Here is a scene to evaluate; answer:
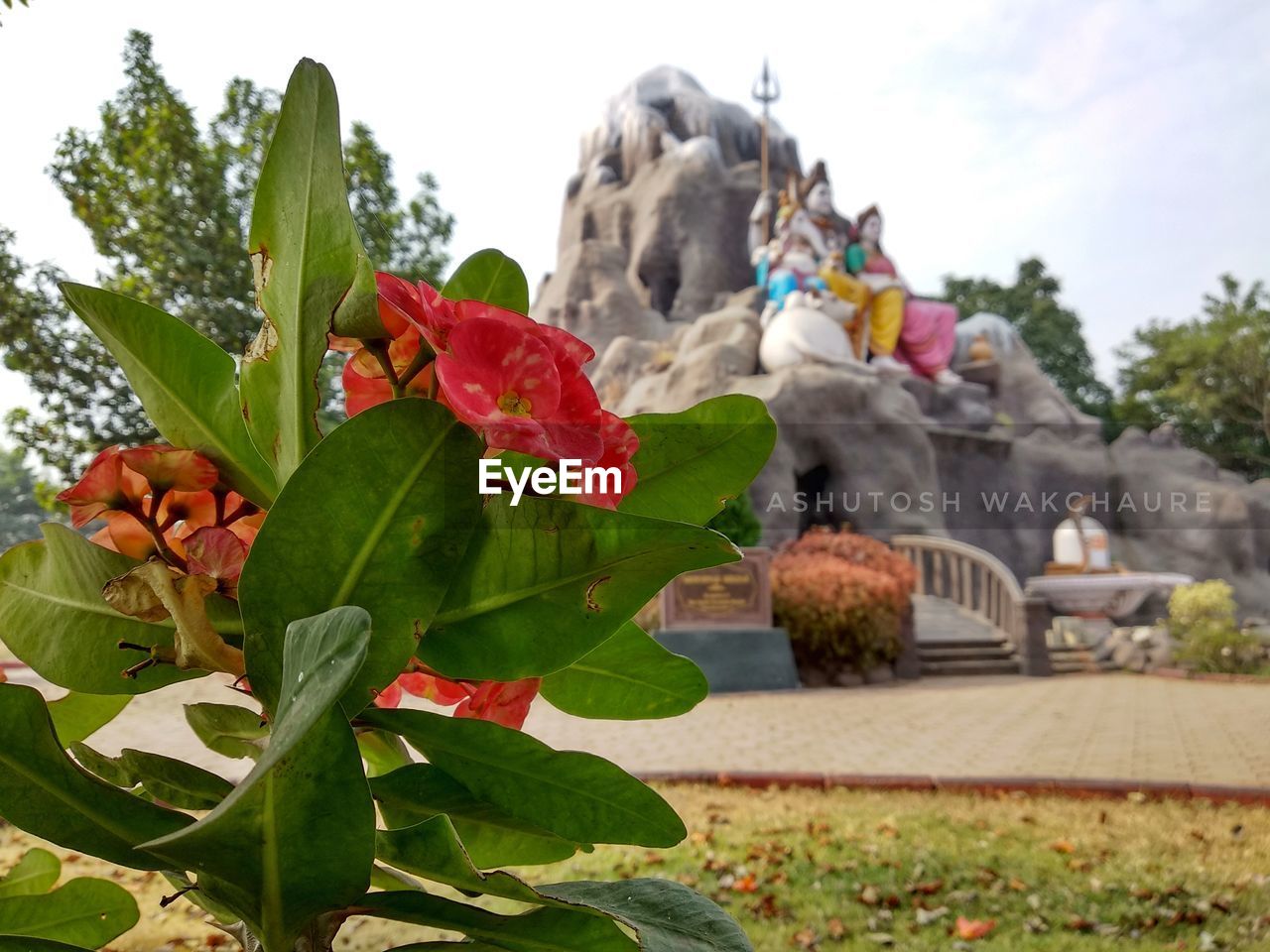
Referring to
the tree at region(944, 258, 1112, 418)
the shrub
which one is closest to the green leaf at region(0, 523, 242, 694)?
the shrub

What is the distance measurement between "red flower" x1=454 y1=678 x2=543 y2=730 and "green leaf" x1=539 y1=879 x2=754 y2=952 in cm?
12

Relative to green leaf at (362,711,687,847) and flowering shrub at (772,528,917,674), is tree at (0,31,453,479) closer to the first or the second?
flowering shrub at (772,528,917,674)

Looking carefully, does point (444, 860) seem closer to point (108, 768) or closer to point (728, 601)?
point (108, 768)

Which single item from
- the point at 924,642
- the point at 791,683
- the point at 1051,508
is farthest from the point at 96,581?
the point at 1051,508

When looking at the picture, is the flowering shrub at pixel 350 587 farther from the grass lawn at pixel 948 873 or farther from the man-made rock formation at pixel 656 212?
the man-made rock formation at pixel 656 212

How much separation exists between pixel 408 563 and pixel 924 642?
1012cm

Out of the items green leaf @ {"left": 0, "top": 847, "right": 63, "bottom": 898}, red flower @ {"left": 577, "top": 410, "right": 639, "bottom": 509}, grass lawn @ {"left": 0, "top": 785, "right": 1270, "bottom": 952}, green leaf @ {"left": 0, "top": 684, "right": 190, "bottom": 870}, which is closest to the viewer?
green leaf @ {"left": 0, "top": 684, "right": 190, "bottom": 870}

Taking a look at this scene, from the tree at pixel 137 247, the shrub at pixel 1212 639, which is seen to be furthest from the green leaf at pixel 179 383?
the shrub at pixel 1212 639

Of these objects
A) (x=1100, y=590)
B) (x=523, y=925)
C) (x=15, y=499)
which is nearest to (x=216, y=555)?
(x=523, y=925)

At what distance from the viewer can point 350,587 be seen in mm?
481

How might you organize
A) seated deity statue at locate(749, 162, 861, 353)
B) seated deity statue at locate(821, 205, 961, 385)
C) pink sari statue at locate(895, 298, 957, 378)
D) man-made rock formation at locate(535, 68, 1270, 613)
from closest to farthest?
man-made rock formation at locate(535, 68, 1270, 613), seated deity statue at locate(749, 162, 861, 353), seated deity statue at locate(821, 205, 961, 385), pink sari statue at locate(895, 298, 957, 378)

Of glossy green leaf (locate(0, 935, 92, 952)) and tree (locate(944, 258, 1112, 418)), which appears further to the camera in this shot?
tree (locate(944, 258, 1112, 418))

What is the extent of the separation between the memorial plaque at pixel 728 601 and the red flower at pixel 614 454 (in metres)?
7.83

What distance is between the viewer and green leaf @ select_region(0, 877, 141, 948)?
74cm
